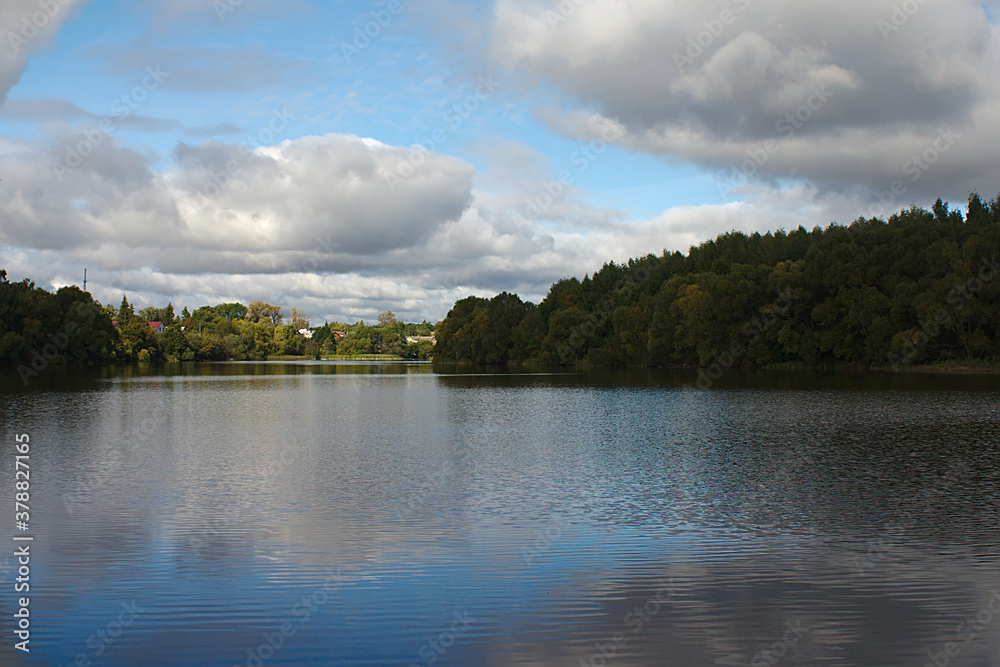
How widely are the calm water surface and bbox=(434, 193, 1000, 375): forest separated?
51702mm

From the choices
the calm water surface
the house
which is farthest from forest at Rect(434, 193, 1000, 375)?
the house

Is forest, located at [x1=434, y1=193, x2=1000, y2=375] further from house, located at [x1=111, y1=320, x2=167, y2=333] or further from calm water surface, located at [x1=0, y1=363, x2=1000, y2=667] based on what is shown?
house, located at [x1=111, y1=320, x2=167, y2=333]

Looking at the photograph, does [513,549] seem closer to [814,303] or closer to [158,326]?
[814,303]

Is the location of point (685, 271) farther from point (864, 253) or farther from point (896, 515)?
point (896, 515)

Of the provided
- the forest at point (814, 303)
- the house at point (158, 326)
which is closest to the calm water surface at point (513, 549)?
the forest at point (814, 303)

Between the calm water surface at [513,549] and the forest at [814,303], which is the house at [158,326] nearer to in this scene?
the forest at [814,303]

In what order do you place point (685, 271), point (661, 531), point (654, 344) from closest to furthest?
point (661, 531) → point (654, 344) → point (685, 271)

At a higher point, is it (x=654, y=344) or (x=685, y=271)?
(x=685, y=271)

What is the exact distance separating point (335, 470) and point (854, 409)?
2767cm

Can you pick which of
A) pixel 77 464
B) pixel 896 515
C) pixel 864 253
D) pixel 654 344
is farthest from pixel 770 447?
pixel 654 344

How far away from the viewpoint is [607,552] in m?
12.1

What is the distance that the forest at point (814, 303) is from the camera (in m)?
71.7

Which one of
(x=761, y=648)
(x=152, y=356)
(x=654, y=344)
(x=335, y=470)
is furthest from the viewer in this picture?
(x=152, y=356)

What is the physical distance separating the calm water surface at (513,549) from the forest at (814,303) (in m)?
51.7
